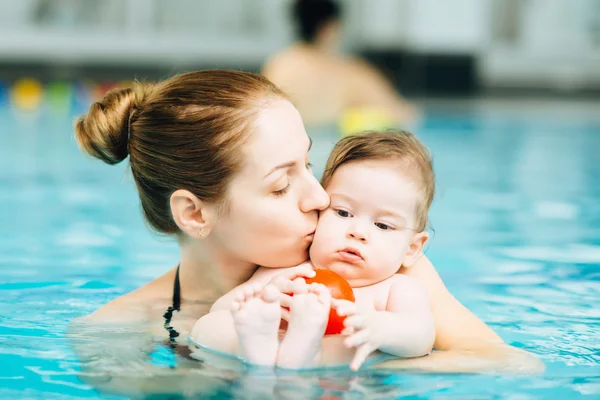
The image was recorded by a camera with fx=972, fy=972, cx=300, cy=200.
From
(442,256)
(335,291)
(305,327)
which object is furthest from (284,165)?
(442,256)

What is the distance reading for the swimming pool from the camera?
2502mm

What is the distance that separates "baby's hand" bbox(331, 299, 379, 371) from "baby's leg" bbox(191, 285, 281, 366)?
0.51 feet

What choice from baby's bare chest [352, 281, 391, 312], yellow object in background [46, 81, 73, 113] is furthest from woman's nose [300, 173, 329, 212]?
yellow object in background [46, 81, 73, 113]

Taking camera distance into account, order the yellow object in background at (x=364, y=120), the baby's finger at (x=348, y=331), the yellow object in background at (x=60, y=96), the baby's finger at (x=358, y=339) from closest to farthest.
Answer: the baby's finger at (x=358, y=339)
the baby's finger at (x=348, y=331)
the yellow object in background at (x=364, y=120)
the yellow object in background at (x=60, y=96)

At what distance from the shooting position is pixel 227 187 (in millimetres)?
2670

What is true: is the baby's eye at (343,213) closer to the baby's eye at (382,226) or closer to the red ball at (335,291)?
the baby's eye at (382,226)

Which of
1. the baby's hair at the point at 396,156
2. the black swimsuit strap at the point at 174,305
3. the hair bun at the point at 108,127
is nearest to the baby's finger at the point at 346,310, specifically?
the baby's hair at the point at 396,156

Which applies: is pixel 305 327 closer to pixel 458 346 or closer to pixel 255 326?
pixel 255 326

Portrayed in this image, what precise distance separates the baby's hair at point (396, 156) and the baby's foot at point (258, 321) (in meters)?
0.56

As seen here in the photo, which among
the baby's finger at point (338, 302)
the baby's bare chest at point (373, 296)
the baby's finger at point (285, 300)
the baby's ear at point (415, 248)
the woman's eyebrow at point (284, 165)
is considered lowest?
the baby's finger at point (338, 302)

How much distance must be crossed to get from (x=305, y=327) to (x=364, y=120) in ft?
20.5

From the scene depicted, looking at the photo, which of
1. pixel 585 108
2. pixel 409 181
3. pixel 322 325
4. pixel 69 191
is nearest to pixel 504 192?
pixel 69 191

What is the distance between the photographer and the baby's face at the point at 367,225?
8.54ft

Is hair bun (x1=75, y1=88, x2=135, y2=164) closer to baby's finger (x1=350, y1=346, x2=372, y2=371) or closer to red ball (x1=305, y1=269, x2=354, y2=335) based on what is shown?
red ball (x1=305, y1=269, x2=354, y2=335)
